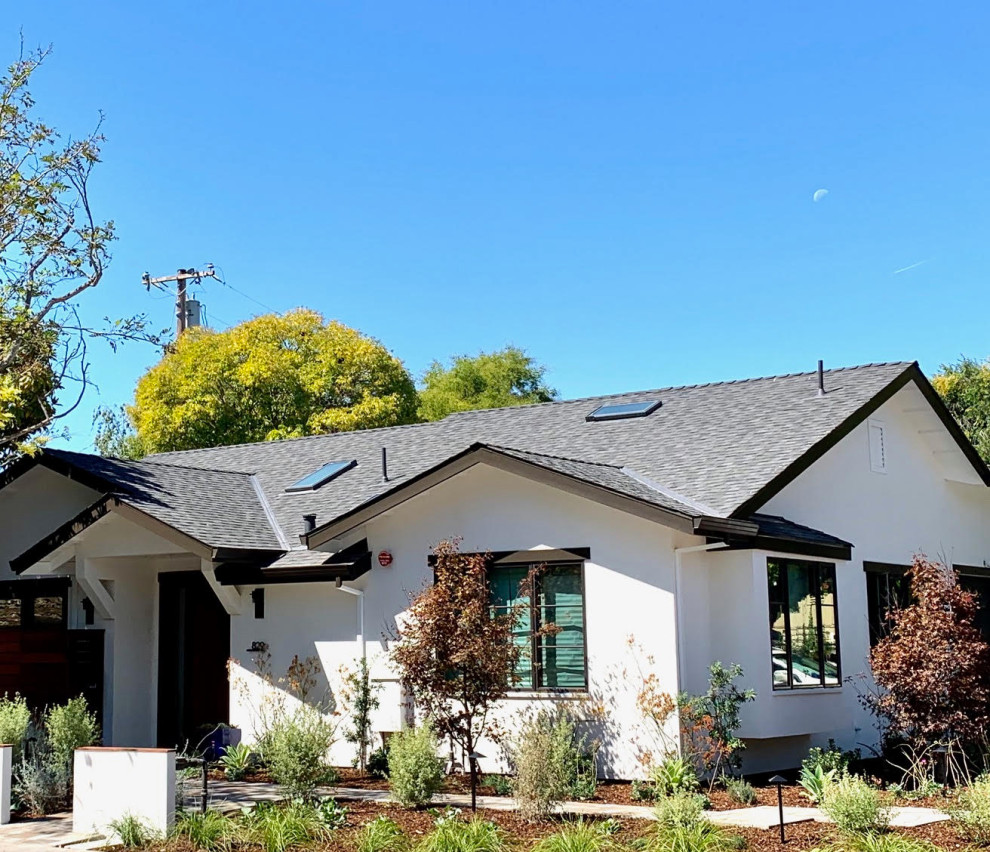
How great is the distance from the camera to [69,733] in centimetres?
1331

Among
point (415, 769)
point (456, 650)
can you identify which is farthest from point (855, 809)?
point (415, 769)

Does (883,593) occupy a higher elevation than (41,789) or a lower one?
higher

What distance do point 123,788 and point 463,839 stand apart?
330cm

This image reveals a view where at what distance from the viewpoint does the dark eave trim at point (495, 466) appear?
44.4 feet

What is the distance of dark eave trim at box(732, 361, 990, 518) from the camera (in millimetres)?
14414

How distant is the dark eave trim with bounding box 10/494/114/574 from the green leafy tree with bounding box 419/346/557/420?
1153 inches

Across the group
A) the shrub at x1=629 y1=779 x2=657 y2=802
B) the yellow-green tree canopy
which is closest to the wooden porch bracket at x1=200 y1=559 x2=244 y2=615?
the shrub at x1=629 y1=779 x2=657 y2=802

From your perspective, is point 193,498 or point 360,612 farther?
point 193,498

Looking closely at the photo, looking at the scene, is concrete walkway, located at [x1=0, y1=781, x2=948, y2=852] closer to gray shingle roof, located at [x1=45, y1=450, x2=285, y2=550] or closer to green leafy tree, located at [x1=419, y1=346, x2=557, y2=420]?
gray shingle roof, located at [x1=45, y1=450, x2=285, y2=550]

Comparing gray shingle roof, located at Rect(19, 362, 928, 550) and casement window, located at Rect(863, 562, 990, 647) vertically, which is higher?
gray shingle roof, located at Rect(19, 362, 928, 550)

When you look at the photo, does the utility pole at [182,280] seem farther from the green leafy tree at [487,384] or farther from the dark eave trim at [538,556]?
the dark eave trim at [538,556]

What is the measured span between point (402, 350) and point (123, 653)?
2270cm

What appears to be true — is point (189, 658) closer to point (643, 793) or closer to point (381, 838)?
point (643, 793)

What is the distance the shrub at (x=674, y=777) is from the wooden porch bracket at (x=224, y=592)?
21.3 ft
